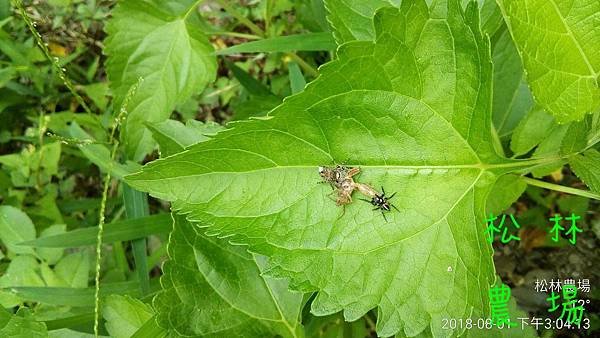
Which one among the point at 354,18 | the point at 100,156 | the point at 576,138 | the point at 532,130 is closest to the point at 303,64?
the point at 354,18

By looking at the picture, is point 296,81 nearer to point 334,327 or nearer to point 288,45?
point 288,45

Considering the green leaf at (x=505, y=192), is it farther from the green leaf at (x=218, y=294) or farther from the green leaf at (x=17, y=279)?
the green leaf at (x=17, y=279)

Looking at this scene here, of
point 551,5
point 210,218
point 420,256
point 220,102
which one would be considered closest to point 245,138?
point 210,218

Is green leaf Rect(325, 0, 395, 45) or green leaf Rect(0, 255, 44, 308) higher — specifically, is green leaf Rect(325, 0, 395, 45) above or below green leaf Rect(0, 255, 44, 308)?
above

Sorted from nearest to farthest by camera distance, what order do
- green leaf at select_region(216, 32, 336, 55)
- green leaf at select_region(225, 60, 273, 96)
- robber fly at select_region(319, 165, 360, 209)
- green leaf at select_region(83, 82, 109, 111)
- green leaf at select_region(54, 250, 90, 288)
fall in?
robber fly at select_region(319, 165, 360, 209), green leaf at select_region(216, 32, 336, 55), green leaf at select_region(54, 250, 90, 288), green leaf at select_region(225, 60, 273, 96), green leaf at select_region(83, 82, 109, 111)

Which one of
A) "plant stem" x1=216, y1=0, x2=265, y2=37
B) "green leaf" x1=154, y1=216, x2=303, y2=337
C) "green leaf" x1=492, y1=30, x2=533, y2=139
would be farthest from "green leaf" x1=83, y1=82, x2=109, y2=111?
"green leaf" x1=492, y1=30, x2=533, y2=139

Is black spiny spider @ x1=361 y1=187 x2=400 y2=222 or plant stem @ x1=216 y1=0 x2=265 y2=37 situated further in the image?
plant stem @ x1=216 y1=0 x2=265 y2=37

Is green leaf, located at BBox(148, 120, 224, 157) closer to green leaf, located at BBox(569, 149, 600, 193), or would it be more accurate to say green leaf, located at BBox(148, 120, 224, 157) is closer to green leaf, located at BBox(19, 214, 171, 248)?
green leaf, located at BBox(19, 214, 171, 248)

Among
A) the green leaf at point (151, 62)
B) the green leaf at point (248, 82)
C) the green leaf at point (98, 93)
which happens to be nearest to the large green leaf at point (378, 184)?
the green leaf at point (151, 62)
